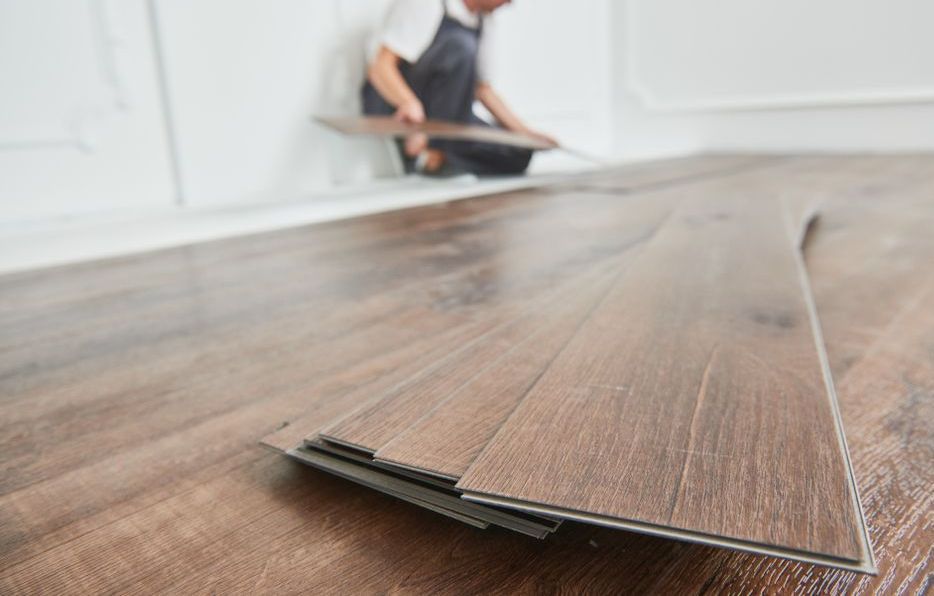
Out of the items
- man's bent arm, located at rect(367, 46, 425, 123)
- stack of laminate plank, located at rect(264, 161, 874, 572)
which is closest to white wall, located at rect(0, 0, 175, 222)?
man's bent arm, located at rect(367, 46, 425, 123)

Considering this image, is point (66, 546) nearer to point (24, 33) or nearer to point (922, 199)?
point (24, 33)

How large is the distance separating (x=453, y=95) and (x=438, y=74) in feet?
0.32

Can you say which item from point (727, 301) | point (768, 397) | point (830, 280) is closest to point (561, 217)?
point (830, 280)

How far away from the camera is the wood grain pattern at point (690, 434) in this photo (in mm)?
334

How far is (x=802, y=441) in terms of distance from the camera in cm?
41

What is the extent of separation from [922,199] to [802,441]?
1.75 meters

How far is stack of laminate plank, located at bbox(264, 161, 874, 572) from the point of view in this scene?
1.12 feet

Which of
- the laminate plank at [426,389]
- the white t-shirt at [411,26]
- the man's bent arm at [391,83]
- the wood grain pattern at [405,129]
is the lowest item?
the laminate plank at [426,389]

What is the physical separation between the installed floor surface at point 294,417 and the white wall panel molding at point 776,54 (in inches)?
120

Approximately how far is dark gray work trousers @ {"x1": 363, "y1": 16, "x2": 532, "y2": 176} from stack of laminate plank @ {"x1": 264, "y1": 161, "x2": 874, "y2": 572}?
1975mm

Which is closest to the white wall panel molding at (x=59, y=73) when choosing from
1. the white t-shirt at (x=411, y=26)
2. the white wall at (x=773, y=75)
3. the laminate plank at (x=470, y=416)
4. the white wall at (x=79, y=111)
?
the white wall at (x=79, y=111)

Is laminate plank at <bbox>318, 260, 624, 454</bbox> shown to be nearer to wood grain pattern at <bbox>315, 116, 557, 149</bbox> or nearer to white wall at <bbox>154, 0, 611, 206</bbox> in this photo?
wood grain pattern at <bbox>315, 116, 557, 149</bbox>

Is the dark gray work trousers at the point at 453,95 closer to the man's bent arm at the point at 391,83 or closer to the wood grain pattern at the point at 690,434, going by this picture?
the man's bent arm at the point at 391,83

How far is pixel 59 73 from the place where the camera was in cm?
188
